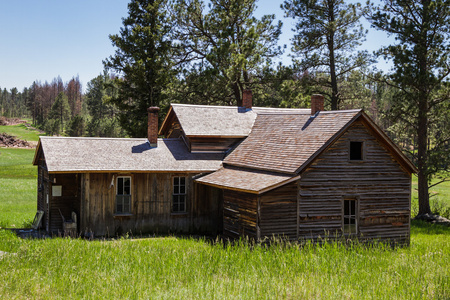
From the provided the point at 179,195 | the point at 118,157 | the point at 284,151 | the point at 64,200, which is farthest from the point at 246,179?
the point at 64,200

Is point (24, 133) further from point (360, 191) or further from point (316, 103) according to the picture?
point (360, 191)

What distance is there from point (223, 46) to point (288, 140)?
51.9 feet

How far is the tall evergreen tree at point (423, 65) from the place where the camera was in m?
27.0

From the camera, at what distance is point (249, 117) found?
25.5 metres

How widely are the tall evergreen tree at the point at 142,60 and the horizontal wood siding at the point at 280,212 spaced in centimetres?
1977

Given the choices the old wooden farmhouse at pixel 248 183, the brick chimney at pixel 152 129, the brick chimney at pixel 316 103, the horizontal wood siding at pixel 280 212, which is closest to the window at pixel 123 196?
the old wooden farmhouse at pixel 248 183

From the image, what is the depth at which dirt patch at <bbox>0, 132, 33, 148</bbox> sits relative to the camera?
73812 mm

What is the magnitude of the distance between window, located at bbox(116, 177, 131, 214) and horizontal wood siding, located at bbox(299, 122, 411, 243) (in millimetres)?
7782

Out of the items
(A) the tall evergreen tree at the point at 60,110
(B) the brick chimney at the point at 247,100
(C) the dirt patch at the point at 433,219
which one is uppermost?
(A) the tall evergreen tree at the point at 60,110

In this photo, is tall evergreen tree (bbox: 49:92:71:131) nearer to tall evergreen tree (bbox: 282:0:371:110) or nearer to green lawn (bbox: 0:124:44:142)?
green lawn (bbox: 0:124:44:142)

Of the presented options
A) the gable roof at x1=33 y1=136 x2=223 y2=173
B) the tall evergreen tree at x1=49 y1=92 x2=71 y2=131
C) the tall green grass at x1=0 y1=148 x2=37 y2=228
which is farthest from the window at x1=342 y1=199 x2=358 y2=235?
the tall evergreen tree at x1=49 y1=92 x2=71 y2=131

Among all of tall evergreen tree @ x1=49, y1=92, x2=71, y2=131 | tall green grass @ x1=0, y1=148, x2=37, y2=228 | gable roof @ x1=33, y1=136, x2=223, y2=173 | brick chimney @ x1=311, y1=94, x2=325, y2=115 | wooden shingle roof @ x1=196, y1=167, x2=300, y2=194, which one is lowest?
tall green grass @ x1=0, y1=148, x2=37, y2=228

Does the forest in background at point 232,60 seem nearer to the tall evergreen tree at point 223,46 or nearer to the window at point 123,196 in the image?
the tall evergreen tree at point 223,46

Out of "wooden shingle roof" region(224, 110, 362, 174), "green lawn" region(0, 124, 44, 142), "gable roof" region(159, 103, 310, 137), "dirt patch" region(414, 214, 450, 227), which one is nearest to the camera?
"wooden shingle roof" region(224, 110, 362, 174)
